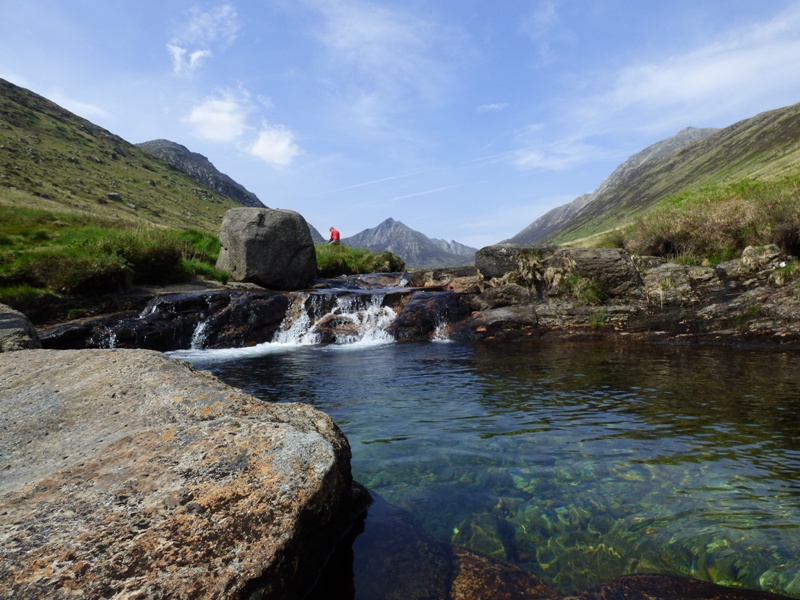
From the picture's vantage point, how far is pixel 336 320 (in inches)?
853

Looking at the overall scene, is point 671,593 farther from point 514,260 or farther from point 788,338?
point 514,260

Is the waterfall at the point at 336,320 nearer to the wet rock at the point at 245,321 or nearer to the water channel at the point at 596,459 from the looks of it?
the wet rock at the point at 245,321

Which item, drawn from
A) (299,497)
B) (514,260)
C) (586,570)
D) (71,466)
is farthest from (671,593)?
(514,260)

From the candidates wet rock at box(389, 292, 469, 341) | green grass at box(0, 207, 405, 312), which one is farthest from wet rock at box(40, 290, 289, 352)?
wet rock at box(389, 292, 469, 341)

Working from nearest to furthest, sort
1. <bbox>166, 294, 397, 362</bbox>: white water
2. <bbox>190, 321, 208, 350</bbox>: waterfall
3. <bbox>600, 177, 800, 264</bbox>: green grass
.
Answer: <bbox>600, 177, 800, 264</bbox>: green grass < <bbox>166, 294, 397, 362</bbox>: white water < <bbox>190, 321, 208, 350</bbox>: waterfall

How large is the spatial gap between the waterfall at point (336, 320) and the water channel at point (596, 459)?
7.75 metres

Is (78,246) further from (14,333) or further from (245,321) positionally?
(14,333)

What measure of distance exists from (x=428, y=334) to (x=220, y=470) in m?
17.0

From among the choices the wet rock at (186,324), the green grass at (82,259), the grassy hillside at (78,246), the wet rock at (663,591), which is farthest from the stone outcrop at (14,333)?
the wet rock at (663,591)

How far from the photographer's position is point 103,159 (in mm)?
119625

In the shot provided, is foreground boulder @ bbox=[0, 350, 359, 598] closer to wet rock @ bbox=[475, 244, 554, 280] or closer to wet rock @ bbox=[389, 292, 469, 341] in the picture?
wet rock @ bbox=[389, 292, 469, 341]

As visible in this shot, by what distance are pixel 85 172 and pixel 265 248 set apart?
100360 millimetres

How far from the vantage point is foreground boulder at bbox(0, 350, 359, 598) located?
261 centimetres

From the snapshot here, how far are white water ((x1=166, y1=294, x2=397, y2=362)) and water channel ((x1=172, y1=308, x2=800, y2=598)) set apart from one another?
691 centimetres
